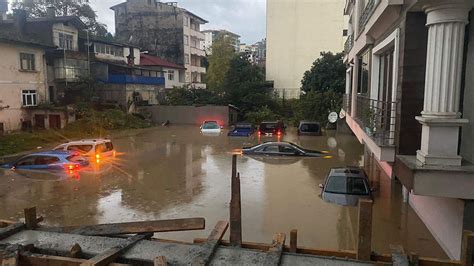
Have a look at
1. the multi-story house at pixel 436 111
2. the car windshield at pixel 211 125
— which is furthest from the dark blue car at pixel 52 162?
the car windshield at pixel 211 125

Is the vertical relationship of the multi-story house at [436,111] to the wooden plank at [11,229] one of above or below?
above

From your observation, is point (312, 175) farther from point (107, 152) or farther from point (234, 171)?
point (234, 171)

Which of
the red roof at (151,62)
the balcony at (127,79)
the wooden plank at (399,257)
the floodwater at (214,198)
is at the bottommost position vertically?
the floodwater at (214,198)

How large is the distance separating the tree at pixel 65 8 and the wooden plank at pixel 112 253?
50.9 metres

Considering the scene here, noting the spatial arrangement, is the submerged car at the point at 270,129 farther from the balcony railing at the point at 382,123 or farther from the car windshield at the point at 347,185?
the balcony railing at the point at 382,123

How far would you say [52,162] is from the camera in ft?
64.1

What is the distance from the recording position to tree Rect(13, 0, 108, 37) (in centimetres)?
4900

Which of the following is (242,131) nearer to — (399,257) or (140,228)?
(140,228)

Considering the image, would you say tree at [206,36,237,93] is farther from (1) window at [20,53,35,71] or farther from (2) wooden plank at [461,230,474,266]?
(2) wooden plank at [461,230,474,266]

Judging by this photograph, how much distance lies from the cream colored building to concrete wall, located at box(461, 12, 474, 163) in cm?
4280

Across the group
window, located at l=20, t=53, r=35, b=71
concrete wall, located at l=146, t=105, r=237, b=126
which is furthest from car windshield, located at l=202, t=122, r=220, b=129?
window, located at l=20, t=53, r=35, b=71

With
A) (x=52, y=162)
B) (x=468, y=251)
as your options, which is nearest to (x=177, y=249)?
(x=468, y=251)

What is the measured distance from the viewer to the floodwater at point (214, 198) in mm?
11180

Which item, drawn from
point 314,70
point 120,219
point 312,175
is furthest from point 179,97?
point 120,219
